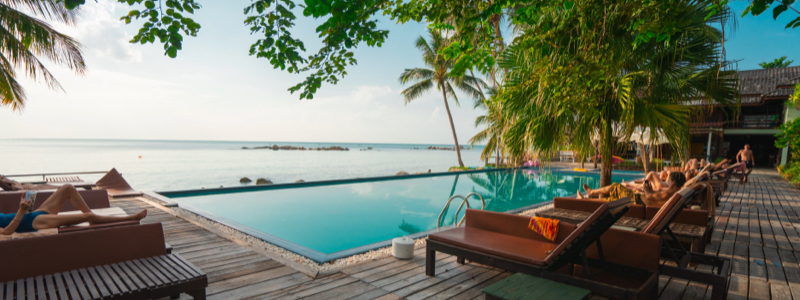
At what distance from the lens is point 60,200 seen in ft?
9.24

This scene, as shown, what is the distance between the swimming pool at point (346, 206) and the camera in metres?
5.18

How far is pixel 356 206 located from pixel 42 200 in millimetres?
5059

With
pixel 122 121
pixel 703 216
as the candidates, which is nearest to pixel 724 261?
pixel 703 216

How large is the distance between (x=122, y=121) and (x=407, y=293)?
4576 centimetres

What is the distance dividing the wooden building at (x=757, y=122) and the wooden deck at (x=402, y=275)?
16711 millimetres

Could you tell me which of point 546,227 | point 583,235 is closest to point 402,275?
point 546,227

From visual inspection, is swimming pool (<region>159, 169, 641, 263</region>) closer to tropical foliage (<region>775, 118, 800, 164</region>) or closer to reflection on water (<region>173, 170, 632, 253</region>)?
reflection on water (<region>173, 170, 632, 253</region>)

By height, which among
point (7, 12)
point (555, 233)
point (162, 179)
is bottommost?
point (162, 179)

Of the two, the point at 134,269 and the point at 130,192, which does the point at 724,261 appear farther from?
the point at 130,192

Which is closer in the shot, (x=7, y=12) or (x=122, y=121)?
(x=7, y=12)

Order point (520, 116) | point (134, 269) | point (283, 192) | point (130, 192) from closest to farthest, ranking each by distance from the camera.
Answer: point (134, 269) < point (520, 116) < point (130, 192) < point (283, 192)

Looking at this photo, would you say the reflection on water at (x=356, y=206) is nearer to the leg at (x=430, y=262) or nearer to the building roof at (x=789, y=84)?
the leg at (x=430, y=262)

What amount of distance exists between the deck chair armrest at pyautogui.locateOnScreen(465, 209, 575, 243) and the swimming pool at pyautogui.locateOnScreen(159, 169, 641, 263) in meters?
1.36

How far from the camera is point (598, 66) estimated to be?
9.88ft
